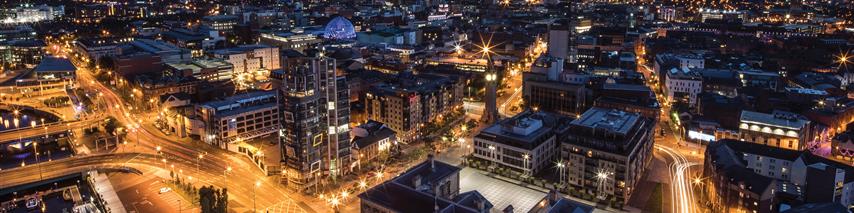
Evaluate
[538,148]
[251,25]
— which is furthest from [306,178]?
[251,25]

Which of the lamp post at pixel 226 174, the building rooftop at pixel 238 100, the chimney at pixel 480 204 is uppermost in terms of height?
the building rooftop at pixel 238 100

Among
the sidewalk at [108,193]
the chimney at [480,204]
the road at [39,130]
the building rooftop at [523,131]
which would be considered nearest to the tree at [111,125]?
the road at [39,130]

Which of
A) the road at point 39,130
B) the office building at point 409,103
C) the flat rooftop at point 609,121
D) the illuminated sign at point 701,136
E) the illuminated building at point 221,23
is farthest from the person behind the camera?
the illuminated building at point 221,23

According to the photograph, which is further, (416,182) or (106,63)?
(106,63)

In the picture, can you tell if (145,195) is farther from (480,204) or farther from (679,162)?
(679,162)

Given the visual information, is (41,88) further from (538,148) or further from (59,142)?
(538,148)

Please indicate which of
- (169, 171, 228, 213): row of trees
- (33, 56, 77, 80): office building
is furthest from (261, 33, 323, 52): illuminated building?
(169, 171, 228, 213): row of trees

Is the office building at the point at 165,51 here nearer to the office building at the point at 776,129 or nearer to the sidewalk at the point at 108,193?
the sidewalk at the point at 108,193

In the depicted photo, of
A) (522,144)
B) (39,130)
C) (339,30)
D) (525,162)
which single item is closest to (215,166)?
(39,130)
